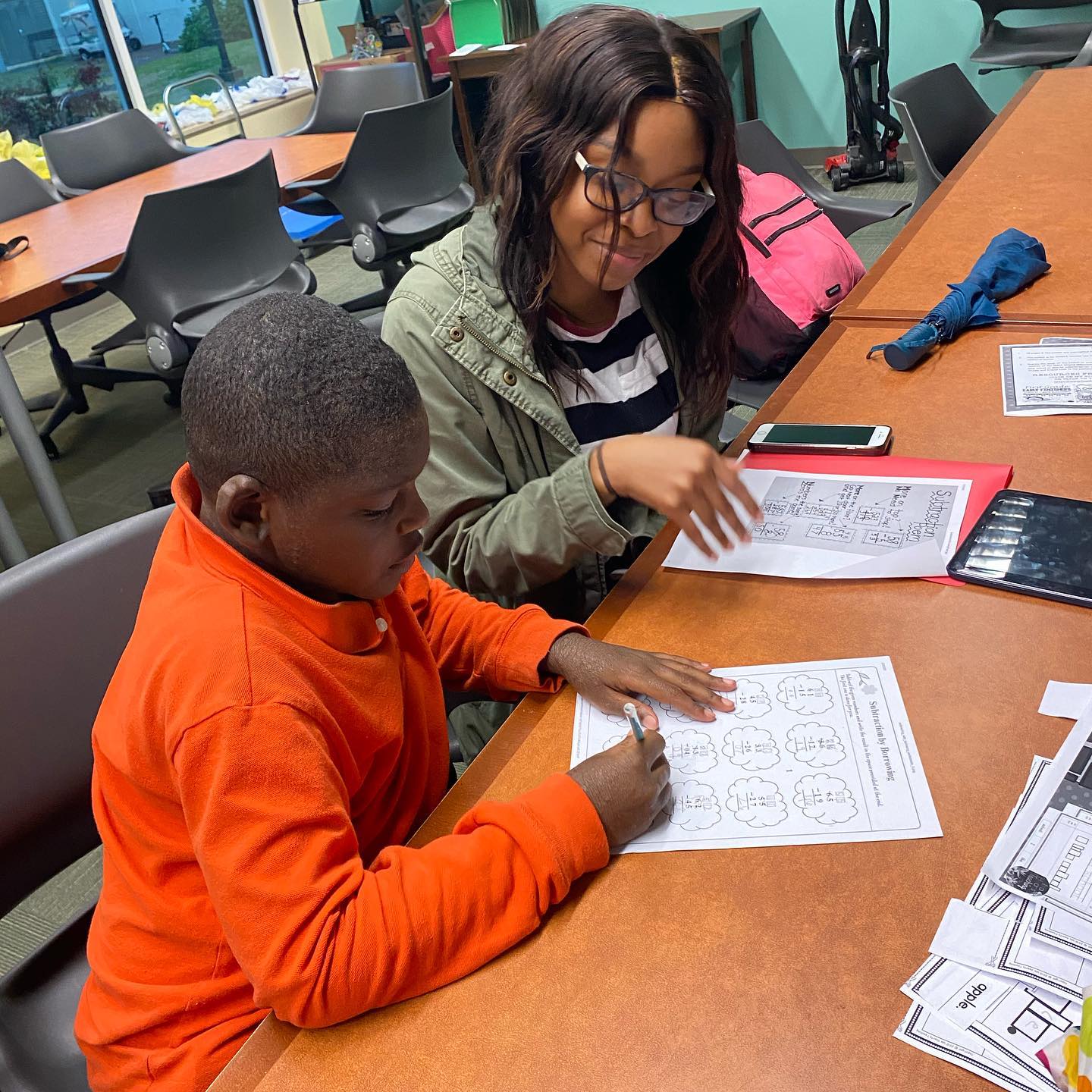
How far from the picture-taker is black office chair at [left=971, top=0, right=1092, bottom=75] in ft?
12.8

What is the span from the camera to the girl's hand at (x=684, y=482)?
1.01 metres

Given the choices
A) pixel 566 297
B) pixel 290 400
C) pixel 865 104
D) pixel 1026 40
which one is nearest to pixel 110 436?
pixel 566 297

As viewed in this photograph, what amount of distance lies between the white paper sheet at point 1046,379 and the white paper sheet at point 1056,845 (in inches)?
24.9

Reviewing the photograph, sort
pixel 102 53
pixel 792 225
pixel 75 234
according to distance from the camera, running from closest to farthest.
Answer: pixel 792 225 < pixel 75 234 < pixel 102 53

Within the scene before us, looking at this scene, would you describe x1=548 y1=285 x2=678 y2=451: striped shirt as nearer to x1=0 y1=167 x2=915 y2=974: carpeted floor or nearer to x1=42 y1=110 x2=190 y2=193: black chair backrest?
x1=0 y1=167 x2=915 y2=974: carpeted floor

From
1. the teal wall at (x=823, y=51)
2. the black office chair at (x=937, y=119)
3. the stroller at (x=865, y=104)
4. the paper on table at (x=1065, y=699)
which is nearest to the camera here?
the paper on table at (x=1065, y=699)

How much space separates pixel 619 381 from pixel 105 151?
3.41 metres

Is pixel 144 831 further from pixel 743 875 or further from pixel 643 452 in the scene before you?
pixel 643 452

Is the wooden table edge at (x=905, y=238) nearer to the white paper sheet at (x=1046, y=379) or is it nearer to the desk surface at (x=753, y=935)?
the white paper sheet at (x=1046, y=379)

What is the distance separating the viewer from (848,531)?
1144mm

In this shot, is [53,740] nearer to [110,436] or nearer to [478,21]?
[110,436]

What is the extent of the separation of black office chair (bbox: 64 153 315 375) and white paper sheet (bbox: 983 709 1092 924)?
237 centimetres

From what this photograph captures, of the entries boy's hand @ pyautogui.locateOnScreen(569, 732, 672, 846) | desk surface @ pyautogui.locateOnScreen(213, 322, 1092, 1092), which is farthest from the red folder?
boy's hand @ pyautogui.locateOnScreen(569, 732, 672, 846)

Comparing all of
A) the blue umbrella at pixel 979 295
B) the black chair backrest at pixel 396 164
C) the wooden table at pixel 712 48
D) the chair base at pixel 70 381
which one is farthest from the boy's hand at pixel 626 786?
the wooden table at pixel 712 48
